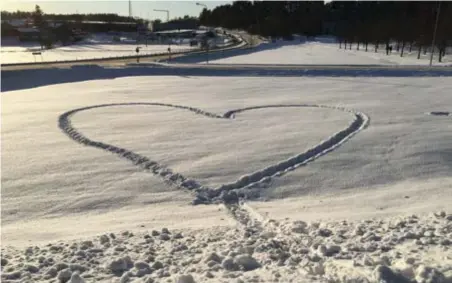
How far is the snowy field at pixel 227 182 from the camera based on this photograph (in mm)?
5242

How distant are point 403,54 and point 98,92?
47.2 m

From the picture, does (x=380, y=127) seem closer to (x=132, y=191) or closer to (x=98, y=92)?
(x=132, y=191)

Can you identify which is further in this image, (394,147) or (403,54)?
(403,54)

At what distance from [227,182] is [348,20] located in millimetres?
105405

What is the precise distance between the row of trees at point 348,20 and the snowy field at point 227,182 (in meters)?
40.7

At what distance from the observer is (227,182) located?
9.21 meters

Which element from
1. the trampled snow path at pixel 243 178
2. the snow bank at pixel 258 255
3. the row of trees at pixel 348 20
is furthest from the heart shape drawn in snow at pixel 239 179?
the row of trees at pixel 348 20

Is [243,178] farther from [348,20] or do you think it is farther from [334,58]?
[348,20]

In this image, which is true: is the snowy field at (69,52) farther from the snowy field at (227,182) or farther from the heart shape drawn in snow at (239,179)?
the heart shape drawn in snow at (239,179)

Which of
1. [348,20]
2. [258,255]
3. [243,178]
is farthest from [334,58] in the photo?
[348,20]

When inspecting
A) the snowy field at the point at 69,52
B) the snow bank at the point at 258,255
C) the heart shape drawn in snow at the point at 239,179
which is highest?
the snow bank at the point at 258,255

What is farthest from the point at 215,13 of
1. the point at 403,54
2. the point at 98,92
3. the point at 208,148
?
the point at 208,148

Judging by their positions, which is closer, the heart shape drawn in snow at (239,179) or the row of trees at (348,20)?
the heart shape drawn in snow at (239,179)

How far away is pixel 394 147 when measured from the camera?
11477mm
